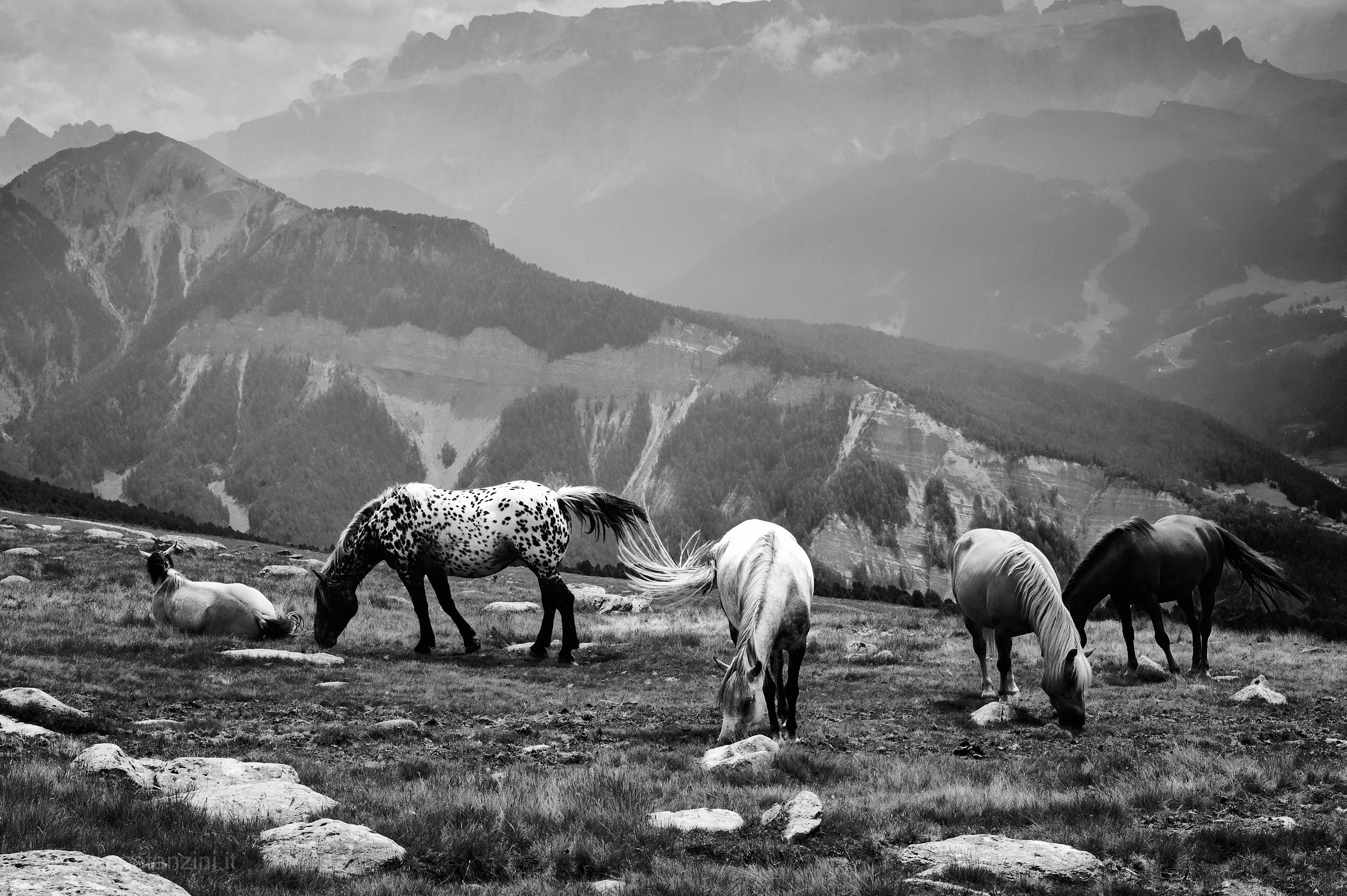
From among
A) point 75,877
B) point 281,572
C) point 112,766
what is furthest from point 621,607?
point 75,877

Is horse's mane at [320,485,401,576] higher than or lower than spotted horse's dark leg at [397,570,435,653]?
higher

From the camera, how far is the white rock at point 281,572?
34031mm

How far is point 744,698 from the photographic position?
1422 cm

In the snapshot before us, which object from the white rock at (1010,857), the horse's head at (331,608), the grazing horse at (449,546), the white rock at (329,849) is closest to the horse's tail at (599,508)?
the grazing horse at (449,546)

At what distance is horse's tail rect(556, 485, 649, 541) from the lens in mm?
24234

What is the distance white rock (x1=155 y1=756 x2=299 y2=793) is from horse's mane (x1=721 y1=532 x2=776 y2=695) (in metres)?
5.51

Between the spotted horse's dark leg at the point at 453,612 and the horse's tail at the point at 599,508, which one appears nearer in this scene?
the spotted horse's dark leg at the point at 453,612

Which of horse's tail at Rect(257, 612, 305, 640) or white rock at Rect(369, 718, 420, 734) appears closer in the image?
white rock at Rect(369, 718, 420, 734)

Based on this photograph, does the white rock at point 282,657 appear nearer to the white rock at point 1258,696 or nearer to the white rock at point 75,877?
the white rock at point 75,877

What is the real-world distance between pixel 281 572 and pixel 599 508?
14564mm

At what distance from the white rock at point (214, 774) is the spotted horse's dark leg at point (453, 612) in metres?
11.8

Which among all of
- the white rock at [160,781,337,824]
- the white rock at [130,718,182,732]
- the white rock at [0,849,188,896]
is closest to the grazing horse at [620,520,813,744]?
the white rock at [160,781,337,824]

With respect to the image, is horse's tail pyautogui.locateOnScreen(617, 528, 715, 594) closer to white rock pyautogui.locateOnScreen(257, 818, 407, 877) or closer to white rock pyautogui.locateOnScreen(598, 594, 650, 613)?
white rock pyautogui.locateOnScreen(257, 818, 407, 877)

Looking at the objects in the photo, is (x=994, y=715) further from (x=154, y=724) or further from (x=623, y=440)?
(x=623, y=440)
